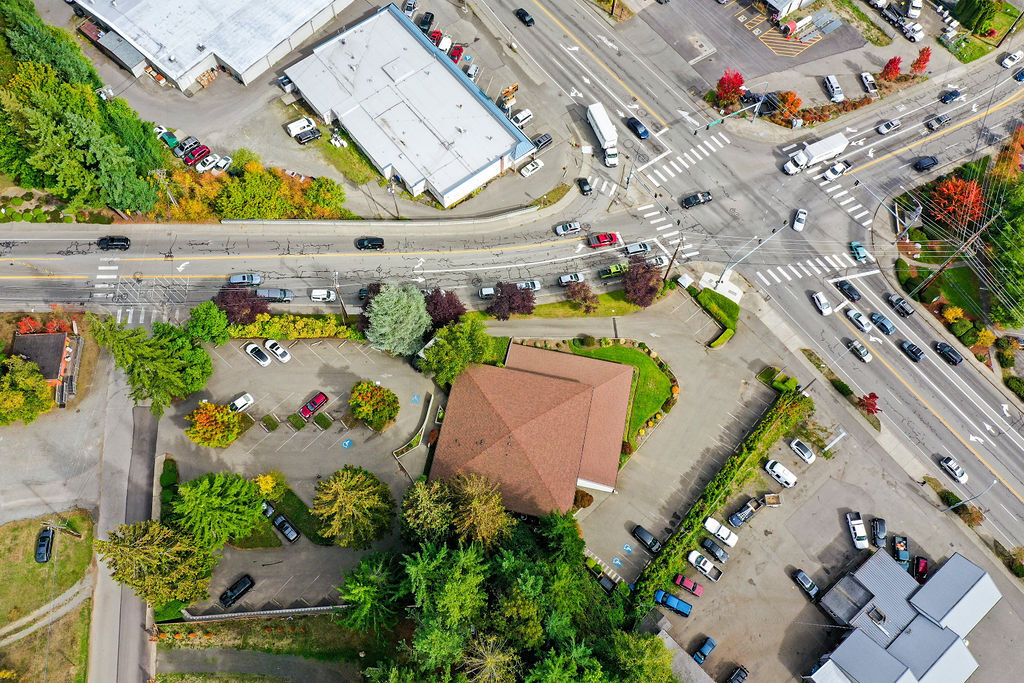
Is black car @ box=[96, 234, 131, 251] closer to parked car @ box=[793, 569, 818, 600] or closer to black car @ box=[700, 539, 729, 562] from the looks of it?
black car @ box=[700, 539, 729, 562]

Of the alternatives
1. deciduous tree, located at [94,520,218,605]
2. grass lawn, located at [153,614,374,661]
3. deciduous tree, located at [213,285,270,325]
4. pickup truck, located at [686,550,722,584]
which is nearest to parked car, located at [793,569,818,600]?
pickup truck, located at [686,550,722,584]

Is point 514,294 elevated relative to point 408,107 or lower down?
lower down

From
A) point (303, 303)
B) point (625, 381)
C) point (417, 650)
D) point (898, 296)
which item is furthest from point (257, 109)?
point (898, 296)

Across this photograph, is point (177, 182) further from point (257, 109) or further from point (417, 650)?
point (417, 650)

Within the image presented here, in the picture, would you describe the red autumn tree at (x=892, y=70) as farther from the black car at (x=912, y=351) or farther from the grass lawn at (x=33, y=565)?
the grass lawn at (x=33, y=565)

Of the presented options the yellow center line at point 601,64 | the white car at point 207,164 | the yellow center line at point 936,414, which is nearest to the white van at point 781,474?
the yellow center line at point 936,414

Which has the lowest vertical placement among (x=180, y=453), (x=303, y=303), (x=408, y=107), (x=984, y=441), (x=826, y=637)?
(x=180, y=453)

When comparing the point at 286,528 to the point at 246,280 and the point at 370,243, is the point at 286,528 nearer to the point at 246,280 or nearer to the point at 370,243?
the point at 246,280
